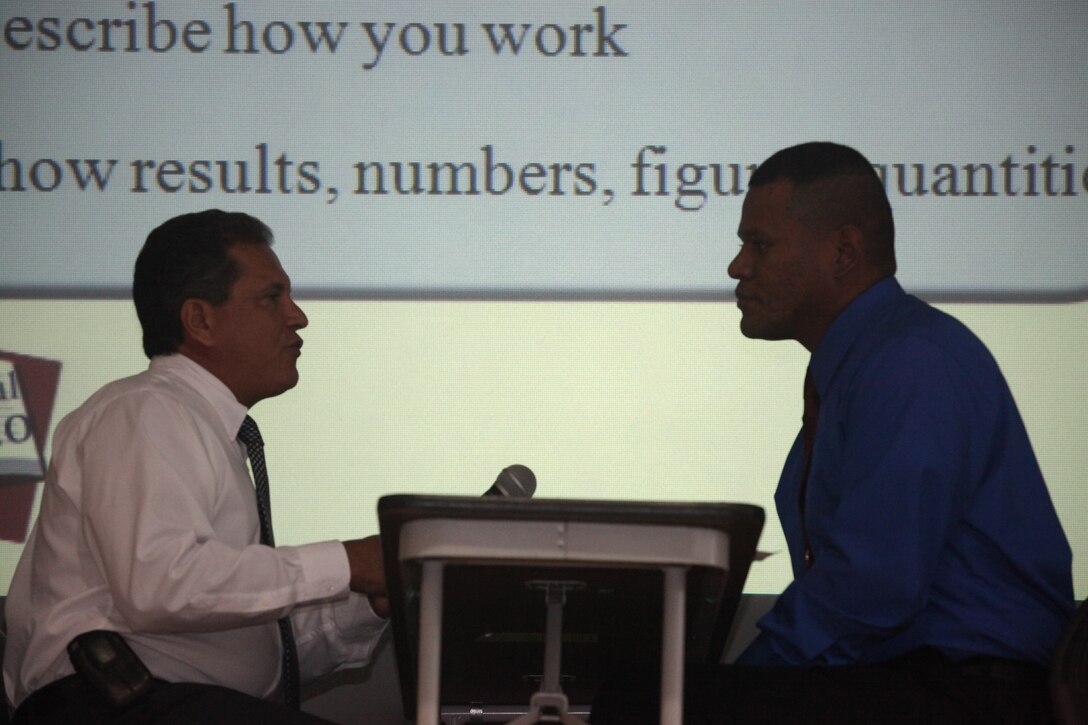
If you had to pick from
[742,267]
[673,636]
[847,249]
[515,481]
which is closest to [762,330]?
[742,267]

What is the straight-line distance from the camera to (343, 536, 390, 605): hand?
211 cm

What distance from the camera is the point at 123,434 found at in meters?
2.10

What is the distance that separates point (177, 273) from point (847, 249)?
1.15 metres

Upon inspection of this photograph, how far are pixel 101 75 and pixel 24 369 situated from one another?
27.2 inches

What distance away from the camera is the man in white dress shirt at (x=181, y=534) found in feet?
6.59

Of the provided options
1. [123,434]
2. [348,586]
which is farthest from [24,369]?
[348,586]

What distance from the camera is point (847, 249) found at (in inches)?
99.2

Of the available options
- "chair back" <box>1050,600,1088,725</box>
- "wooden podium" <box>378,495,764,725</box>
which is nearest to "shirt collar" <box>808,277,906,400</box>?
"wooden podium" <box>378,495,764,725</box>

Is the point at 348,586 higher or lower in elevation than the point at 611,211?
lower

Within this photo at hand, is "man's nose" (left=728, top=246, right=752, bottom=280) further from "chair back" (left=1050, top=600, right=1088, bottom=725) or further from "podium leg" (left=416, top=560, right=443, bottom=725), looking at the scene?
"podium leg" (left=416, top=560, right=443, bottom=725)

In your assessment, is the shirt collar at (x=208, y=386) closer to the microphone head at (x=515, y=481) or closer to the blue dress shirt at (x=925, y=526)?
the microphone head at (x=515, y=481)

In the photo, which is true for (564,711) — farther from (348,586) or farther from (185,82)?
(185,82)

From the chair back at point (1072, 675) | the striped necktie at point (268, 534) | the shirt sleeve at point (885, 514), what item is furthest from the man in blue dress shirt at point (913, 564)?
the striped necktie at point (268, 534)

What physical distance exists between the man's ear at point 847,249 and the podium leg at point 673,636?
2.85ft
